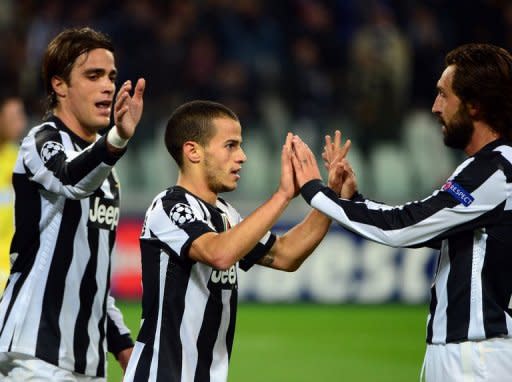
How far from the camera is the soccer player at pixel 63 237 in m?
4.23

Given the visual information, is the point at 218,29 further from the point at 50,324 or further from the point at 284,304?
the point at 50,324

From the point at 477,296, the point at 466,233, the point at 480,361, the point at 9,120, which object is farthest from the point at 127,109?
the point at 9,120

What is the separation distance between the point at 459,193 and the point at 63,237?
169 cm

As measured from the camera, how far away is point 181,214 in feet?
12.9

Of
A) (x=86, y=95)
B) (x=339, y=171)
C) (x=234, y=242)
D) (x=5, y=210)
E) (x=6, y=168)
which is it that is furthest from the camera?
(x=6, y=168)

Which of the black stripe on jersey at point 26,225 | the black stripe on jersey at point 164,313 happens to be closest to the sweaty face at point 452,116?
the black stripe on jersey at point 164,313

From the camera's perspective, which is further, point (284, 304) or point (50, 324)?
point (284, 304)

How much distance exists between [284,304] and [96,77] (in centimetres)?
720

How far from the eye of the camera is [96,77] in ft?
15.1

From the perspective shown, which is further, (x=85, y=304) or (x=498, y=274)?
(x=85, y=304)

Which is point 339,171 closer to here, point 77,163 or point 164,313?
point 164,313

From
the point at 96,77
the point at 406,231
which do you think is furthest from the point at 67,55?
the point at 406,231

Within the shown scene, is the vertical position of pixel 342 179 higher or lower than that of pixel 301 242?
higher

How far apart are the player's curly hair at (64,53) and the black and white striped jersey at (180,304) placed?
918 mm
